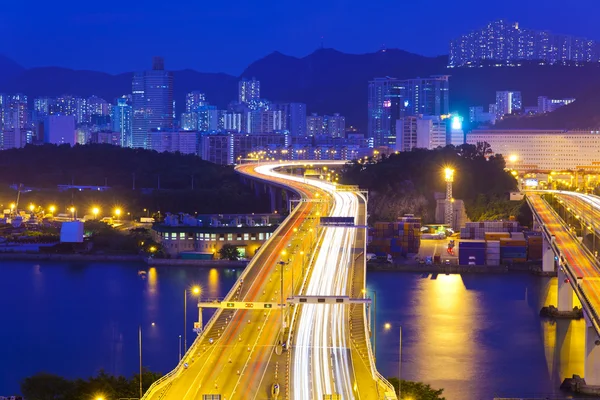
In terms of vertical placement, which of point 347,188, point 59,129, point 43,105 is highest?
A: point 43,105

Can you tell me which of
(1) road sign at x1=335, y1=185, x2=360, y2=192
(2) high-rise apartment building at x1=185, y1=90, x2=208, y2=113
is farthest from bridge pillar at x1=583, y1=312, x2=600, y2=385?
(2) high-rise apartment building at x1=185, y1=90, x2=208, y2=113

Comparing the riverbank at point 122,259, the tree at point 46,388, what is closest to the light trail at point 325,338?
the tree at point 46,388

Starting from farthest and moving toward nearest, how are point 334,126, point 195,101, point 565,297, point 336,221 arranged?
point 195,101
point 334,126
point 336,221
point 565,297

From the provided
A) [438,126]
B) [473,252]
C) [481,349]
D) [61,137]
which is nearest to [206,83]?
[61,137]

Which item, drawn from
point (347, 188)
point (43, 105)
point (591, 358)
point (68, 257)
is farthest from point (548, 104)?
point (591, 358)

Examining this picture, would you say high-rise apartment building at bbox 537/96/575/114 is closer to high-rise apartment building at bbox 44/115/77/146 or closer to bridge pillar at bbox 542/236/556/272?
high-rise apartment building at bbox 44/115/77/146

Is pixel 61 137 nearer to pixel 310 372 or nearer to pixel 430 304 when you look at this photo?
→ pixel 430 304

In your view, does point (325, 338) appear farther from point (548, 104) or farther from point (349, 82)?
point (349, 82)
